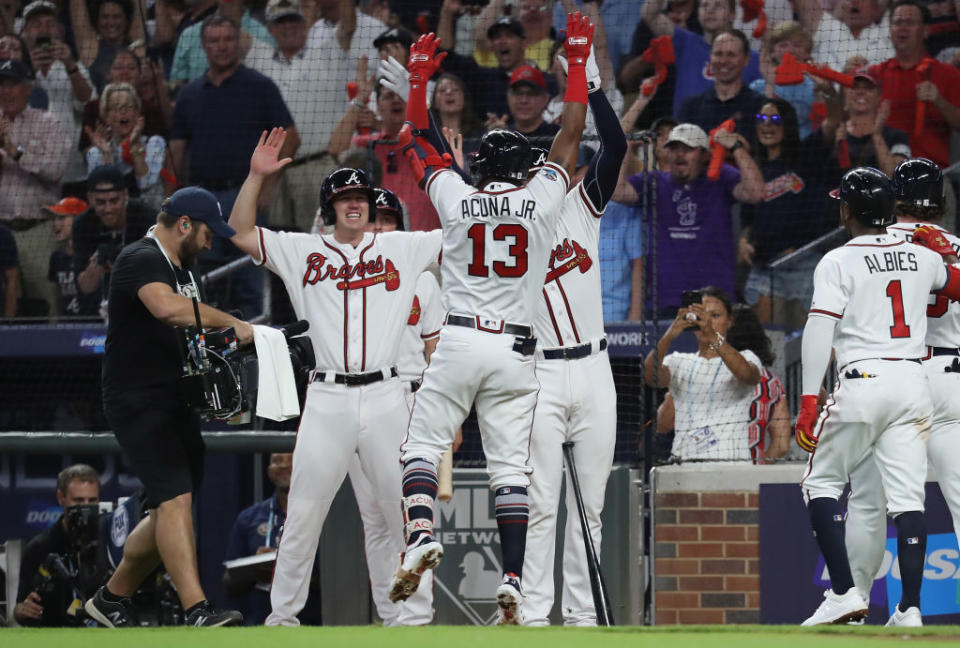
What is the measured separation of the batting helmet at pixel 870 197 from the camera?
215 inches

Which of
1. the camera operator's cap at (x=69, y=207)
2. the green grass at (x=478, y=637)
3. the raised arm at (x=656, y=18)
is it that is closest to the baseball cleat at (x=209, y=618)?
the green grass at (x=478, y=637)

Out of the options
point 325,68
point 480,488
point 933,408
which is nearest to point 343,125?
point 325,68

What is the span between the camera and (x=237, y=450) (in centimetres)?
746

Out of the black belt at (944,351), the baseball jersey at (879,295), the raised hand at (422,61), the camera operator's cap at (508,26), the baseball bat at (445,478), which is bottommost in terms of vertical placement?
the baseball bat at (445,478)

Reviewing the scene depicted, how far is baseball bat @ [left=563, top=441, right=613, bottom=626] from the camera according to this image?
587 centimetres

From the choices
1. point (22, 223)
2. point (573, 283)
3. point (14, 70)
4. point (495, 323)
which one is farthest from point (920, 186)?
point (14, 70)

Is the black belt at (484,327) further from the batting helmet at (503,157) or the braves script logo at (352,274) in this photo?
the braves script logo at (352,274)

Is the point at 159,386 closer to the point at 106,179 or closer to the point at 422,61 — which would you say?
the point at 422,61

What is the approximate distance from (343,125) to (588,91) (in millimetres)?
4119

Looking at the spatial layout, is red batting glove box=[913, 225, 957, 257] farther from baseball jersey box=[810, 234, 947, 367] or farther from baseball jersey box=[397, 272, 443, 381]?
baseball jersey box=[397, 272, 443, 381]

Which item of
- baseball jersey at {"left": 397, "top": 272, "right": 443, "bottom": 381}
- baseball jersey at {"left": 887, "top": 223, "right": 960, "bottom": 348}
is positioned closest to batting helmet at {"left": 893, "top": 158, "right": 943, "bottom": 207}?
baseball jersey at {"left": 887, "top": 223, "right": 960, "bottom": 348}

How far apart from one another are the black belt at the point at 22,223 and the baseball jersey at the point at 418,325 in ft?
14.4

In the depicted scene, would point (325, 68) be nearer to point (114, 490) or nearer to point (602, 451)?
point (114, 490)

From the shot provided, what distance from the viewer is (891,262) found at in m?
5.42
